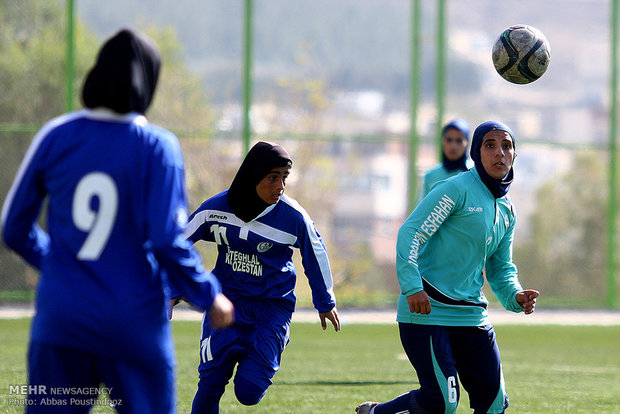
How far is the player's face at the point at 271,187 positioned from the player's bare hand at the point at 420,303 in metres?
1.06

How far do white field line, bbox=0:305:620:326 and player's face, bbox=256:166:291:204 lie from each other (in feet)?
30.3

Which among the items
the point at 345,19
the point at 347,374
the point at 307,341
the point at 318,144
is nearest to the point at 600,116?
the point at 345,19

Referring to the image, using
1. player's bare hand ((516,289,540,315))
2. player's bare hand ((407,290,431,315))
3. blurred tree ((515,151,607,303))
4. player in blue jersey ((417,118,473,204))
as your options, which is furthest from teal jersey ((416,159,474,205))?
blurred tree ((515,151,607,303))

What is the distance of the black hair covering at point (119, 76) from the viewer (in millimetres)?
3693

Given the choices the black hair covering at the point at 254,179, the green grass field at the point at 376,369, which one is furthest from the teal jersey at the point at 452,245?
the green grass field at the point at 376,369

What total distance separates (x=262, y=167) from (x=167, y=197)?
248 centimetres

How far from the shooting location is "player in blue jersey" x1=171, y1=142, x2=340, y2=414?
6.05 metres

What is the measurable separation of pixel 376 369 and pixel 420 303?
4.68m

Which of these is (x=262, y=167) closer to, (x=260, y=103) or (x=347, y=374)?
(x=347, y=374)

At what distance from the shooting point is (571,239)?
19141mm

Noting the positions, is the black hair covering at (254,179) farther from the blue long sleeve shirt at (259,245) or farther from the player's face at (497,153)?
the player's face at (497,153)

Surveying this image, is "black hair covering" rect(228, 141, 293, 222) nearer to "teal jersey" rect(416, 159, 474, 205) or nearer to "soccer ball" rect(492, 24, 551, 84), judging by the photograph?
"soccer ball" rect(492, 24, 551, 84)

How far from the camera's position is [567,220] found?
63.6 feet

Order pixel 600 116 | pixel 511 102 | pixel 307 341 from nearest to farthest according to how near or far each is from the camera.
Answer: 1. pixel 307 341
2. pixel 600 116
3. pixel 511 102
